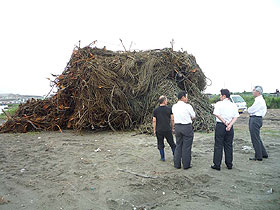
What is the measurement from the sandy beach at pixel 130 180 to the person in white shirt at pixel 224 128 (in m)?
0.26

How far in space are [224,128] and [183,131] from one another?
0.85 m

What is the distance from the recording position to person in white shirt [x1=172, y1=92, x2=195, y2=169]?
4.84m

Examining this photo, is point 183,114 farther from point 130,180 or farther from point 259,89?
point 259,89

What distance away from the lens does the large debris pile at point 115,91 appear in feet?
30.9

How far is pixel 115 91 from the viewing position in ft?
30.6

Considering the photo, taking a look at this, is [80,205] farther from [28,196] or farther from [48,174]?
[48,174]

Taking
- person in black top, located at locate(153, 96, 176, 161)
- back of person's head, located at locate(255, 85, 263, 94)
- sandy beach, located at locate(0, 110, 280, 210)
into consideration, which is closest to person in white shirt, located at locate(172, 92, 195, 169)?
sandy beach, located at locate(0, 110, 280, 210)

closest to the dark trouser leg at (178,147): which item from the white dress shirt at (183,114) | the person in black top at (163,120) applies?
the white dress shirt at (183,114)

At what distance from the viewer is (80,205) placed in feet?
11.4

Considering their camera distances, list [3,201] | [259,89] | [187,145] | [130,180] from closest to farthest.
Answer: [3,201]
[130,180]
[187,145]
[259,89]

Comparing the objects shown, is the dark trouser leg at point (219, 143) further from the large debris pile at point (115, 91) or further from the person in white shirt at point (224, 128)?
the large debris pile at point (115, 91)

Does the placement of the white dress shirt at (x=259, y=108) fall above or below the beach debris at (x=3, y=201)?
above

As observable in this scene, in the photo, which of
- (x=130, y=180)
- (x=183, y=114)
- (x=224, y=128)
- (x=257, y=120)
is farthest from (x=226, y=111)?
(x=130, y=180)

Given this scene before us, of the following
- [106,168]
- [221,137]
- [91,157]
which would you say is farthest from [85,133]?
[221,137]
